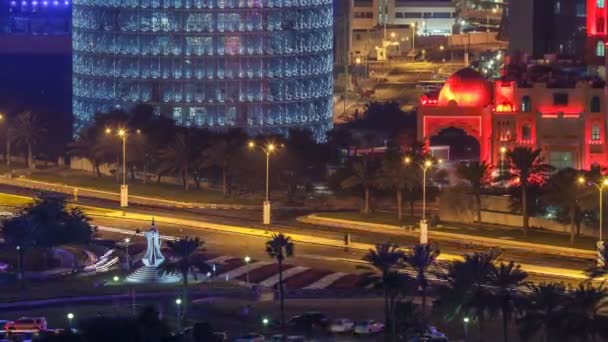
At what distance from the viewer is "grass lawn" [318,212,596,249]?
451 ft

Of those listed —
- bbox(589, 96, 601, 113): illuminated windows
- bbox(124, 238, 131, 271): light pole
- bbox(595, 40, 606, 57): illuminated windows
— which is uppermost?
bbox(595, 40, 606, 57): illuminated windows

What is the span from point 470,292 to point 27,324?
876 inches

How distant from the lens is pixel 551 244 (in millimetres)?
136500

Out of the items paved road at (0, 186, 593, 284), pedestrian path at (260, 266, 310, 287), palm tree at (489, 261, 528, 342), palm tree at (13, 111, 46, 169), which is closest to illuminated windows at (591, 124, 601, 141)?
paved road at (0, 186, 593, 284)

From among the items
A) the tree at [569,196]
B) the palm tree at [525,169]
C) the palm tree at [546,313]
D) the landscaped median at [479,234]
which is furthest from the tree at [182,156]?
the palm tree at [546,313]

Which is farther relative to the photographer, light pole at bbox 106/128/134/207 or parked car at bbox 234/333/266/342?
light pole at bbox 106/128/134/207

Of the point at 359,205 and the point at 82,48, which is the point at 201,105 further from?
the point at 359,205

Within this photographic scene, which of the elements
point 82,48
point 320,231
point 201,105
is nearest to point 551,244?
point 320,231

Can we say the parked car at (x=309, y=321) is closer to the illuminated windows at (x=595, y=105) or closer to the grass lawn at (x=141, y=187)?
the grass lawn at (x=141, y=187)

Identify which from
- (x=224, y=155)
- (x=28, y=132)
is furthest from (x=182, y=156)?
(x=28, y=132)

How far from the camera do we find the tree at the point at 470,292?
10400 centimetres

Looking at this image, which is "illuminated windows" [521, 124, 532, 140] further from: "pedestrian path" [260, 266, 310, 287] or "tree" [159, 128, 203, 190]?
"pedestrian path" [260, 266, 310, 287]

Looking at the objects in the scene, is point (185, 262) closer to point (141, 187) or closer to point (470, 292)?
point (470, 292)

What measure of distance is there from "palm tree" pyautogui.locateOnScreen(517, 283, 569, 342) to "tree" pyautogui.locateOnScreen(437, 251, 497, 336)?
10.4 ft
